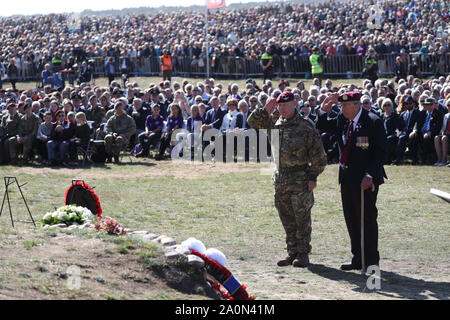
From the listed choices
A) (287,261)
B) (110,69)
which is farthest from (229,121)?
Result: (110,69)

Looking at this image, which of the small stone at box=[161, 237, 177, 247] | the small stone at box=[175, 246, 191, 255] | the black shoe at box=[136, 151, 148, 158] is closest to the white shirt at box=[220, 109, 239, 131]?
the black shoe at box=[136, 151, 148, 158]

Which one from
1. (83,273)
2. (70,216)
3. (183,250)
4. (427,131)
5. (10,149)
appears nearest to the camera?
(83,273)

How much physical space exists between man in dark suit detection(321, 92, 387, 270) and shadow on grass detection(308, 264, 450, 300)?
25 cm

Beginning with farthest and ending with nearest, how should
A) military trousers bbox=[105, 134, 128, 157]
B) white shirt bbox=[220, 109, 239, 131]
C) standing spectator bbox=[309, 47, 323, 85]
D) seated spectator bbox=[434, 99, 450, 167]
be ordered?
standing spectator bbox=[309, 47, 323, 85] < military trousers bbox=[105, 134, 128, 157] < white shirt bbox=[220, 109, 239, 131] < seated spectator bbox=[434, 99, 450, 167]

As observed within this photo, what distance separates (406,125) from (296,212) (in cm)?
949

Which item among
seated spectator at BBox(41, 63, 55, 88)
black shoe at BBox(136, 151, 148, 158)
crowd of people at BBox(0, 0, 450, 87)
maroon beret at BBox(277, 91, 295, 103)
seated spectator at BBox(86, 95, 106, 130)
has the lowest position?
black shoe at BBox(136, 151, 148, 158)

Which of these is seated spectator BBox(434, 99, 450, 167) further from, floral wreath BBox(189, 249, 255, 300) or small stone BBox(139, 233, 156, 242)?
floral wreath BBox(189, 249, 255, 300)

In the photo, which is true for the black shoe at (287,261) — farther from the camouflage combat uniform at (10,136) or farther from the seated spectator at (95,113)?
the seated spectator at (95,113)

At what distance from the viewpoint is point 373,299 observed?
7992 millimetres

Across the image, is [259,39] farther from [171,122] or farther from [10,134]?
[10,134]

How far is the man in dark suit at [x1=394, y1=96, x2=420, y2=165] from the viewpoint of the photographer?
59.4 ft

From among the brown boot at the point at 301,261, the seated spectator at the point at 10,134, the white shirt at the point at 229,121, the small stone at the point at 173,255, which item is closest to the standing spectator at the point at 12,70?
the seated spectator at the point at 10,134

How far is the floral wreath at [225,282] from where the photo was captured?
25.9ft

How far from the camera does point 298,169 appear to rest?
31.5ft
